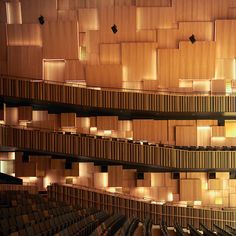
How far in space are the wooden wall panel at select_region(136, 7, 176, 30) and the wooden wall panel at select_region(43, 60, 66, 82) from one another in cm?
148

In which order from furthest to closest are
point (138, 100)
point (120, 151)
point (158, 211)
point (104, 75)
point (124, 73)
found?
1. point (124, 73)
2. point (104, 75)
3. point (138, 100)
4. point (120, 151)
5. point (158, 211)

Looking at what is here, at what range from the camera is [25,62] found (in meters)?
9.75

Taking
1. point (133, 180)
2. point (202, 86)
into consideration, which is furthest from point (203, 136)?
point (133, 180)

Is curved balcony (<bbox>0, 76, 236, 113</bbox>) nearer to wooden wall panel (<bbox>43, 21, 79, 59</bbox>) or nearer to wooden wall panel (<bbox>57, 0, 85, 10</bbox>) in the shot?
wooden wall panel (<bbox>43, 21, 79, 59</bbox>)

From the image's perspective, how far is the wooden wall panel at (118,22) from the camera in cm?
994

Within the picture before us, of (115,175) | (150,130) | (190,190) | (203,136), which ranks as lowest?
(190,190)

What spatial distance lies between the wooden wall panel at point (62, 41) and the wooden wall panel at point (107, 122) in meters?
1.07

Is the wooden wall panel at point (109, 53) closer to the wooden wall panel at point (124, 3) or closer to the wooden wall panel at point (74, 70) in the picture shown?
the wooden wall panel at point (74, 70)

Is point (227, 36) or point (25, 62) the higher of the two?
point (227, 36)

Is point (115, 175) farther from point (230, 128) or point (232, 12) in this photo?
point (232, 12)

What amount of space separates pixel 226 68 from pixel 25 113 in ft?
10.8

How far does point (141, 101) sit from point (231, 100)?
140 centimetres

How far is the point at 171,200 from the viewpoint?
32.1 ft

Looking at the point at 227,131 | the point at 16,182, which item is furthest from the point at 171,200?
the point at 16,182
